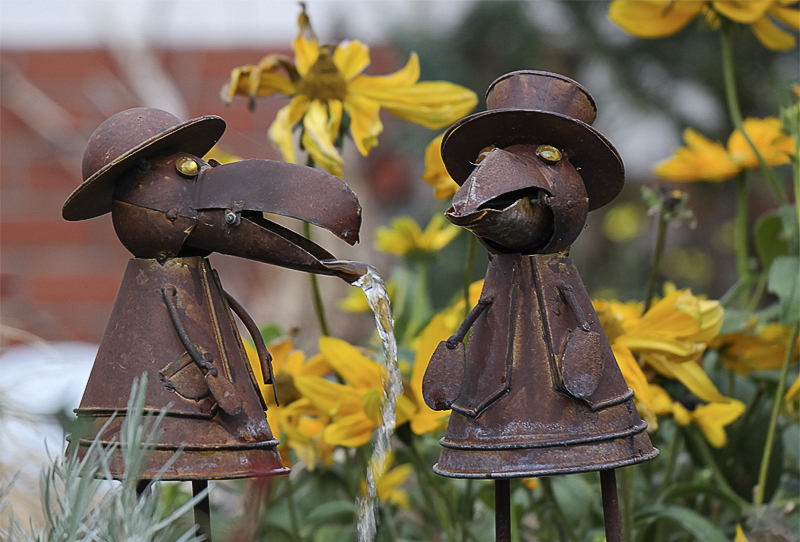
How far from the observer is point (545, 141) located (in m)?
0.65

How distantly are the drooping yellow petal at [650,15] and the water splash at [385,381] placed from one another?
1.39 feet

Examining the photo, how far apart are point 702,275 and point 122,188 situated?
3733 millimetres

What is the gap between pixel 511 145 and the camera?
0.66 m

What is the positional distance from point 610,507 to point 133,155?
39 centimetres

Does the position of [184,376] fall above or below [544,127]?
below

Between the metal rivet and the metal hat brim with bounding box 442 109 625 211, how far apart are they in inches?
6.9

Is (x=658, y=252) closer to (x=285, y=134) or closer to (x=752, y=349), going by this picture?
(x=752, y=349)

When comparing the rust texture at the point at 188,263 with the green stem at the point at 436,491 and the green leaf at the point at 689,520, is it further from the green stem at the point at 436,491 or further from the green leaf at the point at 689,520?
the green leaf at the point at 689,520

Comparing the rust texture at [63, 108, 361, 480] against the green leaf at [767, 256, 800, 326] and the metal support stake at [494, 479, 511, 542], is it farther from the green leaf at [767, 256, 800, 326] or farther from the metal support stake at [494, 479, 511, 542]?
the green leaf at [767, 256, 800, 326]

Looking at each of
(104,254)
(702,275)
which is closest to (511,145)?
(104,254)

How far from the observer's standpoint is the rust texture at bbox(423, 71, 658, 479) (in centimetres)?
60

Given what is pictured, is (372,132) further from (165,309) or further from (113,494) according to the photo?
(113,494)

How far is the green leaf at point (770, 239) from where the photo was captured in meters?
1.07

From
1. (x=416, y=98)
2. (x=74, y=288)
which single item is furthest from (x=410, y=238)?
(x=74, y=288)
